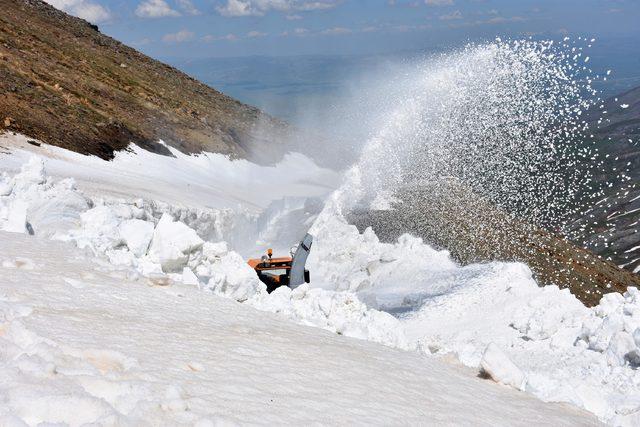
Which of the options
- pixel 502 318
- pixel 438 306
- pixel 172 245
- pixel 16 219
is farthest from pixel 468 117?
pixel 16 219

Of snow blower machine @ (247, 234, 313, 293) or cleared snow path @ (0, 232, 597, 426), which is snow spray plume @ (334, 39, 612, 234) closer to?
snow blower machine @ (247, 234, 313, 293)

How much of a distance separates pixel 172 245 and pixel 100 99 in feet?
108

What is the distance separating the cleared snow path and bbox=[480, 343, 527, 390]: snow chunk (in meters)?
0.27

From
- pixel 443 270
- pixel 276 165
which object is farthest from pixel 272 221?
pixel 276 165

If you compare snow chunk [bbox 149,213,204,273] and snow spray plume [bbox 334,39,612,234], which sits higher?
snow spray plume [bbox 334,39,612,234]

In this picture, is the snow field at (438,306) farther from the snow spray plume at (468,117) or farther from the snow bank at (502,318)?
the snow spray plume at (468,117)

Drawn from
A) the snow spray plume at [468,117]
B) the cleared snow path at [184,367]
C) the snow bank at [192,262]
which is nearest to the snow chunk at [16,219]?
the snow bank at [192,262]

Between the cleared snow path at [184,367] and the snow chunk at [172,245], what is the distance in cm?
211

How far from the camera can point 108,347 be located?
5.44m

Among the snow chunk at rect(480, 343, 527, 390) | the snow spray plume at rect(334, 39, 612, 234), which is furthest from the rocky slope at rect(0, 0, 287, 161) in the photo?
the snow chunk at rect(480, 343, 527, 390)

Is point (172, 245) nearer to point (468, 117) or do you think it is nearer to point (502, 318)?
point (502, 318)

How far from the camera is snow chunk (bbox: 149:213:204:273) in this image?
11297mm

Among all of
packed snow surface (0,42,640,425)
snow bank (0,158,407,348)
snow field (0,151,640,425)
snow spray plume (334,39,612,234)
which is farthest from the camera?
snow spray plume (334,39,612,234)

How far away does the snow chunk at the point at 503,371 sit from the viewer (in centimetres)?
820
